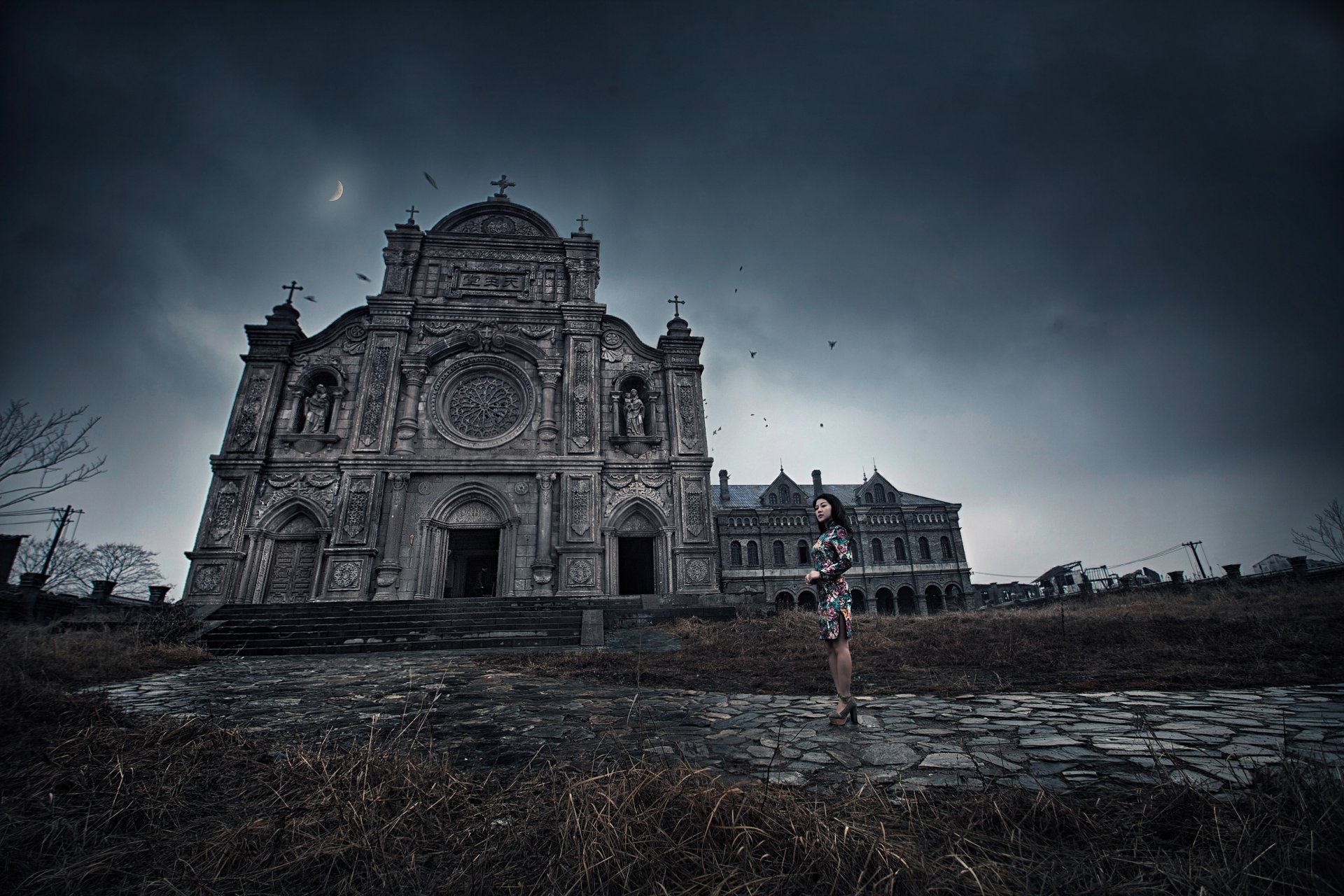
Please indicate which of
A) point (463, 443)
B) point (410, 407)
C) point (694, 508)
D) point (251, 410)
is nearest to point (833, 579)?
point (694, 508)

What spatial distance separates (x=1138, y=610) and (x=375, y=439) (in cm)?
2020

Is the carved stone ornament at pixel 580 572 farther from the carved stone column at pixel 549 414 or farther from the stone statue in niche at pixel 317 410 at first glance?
the stone statue in niche at pixel 317 410

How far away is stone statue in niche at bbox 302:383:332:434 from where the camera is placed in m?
17.4

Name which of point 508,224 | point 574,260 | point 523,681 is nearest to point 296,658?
point 523,681

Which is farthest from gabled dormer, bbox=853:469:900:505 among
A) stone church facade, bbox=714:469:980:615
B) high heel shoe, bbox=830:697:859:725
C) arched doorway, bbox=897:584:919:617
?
high heel shoe, bbox=830:697:859:725

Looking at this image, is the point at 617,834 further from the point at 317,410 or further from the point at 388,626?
the point at 317,410

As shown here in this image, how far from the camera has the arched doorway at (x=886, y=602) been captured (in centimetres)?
3594

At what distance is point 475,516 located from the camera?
1719 cm

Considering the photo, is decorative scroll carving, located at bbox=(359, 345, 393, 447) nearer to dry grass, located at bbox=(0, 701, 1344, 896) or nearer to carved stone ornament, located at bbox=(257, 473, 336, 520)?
carved stone ornament, located at bbox=(257, 473, 336, 520)

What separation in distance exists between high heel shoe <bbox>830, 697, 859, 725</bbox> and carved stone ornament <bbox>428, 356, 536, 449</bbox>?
15.8 metres

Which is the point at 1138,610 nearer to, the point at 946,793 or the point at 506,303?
the point at 946,793

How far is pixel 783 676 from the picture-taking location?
5906 mm

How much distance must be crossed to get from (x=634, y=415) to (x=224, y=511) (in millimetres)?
12319

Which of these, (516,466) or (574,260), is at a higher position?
(574,260)
